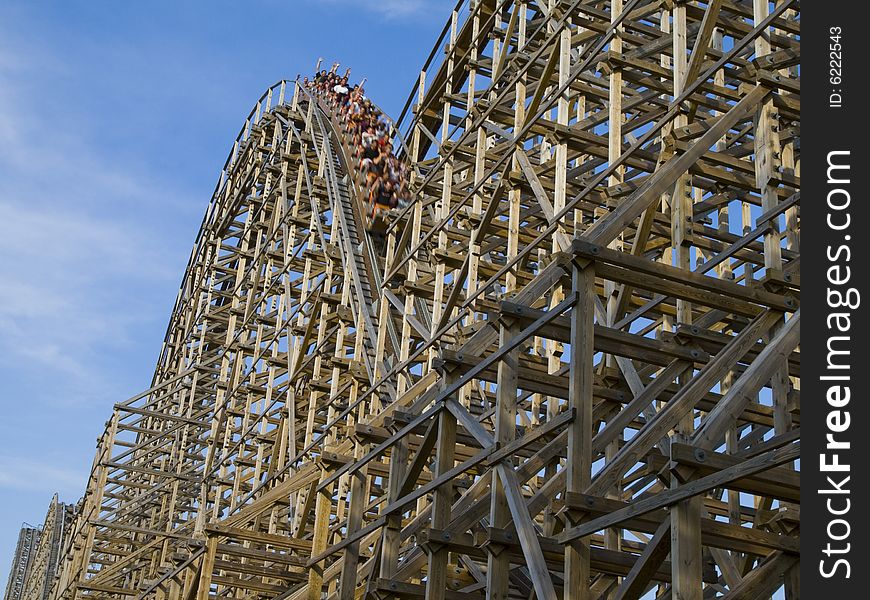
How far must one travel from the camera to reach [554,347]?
1054cm

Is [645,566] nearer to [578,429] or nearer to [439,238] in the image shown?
[578,429]

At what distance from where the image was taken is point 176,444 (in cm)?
2264

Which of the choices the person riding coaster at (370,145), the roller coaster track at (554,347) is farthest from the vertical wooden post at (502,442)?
the person riding coaster at (370,145)

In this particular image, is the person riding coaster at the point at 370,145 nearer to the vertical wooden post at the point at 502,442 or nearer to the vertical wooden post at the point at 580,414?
the vertical wooden post at the point at 502,442

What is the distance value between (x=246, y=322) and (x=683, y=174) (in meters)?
12.7

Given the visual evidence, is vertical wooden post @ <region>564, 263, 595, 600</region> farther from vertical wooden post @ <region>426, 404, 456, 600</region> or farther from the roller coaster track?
vertical wooden post @ <region>426, 404, 456, 600</region>

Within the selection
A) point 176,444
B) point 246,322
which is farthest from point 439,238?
point 176,444

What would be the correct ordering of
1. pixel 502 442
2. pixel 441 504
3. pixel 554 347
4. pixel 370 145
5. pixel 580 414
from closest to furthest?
pixel 580 414 → pixel 502 442 → pixel 441 504 → pixel 554 347 → pixel 370 145

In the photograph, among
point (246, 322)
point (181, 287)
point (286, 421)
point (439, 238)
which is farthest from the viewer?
point (181, 287)

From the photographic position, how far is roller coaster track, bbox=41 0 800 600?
7000 millimetres

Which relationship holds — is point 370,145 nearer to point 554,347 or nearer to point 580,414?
point 554,347

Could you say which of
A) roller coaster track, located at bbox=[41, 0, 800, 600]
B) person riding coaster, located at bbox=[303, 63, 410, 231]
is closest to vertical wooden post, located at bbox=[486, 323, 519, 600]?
roller coaster track, located at bbox=[41, 0, 800, 600]

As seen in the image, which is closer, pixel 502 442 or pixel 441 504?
pixel 502 442

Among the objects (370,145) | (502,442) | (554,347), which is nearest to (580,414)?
(502,442)
